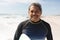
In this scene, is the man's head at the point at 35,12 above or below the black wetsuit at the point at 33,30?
above

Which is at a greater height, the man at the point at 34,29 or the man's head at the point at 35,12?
the man's head at the point at 35,12

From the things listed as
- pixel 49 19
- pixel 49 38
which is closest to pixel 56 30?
pixel 49 19

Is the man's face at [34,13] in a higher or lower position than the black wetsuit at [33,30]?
higher

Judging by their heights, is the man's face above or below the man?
above

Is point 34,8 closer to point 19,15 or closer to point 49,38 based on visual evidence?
point 49,38

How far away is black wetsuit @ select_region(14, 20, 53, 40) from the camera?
3.40ft

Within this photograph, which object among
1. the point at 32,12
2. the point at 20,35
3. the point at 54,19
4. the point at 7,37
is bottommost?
the point at 7,37

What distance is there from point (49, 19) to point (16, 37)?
1.82 meters

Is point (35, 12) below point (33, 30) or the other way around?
the other way around

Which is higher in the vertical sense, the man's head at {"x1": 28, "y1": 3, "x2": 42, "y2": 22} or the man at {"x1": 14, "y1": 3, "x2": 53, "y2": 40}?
the man's head at {"x1": 28, "y1": 3, "x2": 42, "y2": 22}

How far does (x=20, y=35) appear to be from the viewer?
1054 millimetres

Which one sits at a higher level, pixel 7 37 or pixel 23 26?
pixel 23 26

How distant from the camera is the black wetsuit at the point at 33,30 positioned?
104 centimetres

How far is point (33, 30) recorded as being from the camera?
3.41 feet
